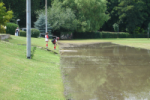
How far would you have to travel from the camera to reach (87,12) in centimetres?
5438

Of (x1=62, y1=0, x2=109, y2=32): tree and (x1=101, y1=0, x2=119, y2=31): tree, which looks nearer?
(x1=62, y1=0, x2=109, y2=32): tree

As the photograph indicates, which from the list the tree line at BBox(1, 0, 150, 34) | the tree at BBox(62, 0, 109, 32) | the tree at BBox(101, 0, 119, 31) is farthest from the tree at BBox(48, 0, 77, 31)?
the tree at BBox(101, 0, 119, 31)

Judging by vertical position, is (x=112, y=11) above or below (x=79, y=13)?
above

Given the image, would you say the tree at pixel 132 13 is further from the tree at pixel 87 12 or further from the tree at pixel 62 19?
the tree at pixel 62 19

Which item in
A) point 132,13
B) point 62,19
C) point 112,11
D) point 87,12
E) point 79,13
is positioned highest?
point 112,11

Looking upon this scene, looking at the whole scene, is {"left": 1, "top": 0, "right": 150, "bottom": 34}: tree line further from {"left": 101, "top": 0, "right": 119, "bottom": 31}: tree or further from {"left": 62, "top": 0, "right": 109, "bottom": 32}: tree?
{"left": 101, "top": 0, "right": 119, "bottom": 31}: tree

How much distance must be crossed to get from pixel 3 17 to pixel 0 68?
45.6ft

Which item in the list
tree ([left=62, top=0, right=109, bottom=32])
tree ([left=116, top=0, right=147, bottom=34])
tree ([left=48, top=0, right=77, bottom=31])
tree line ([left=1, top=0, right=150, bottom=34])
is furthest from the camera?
tree ([left=116, top=0, right=147, bottom=34])

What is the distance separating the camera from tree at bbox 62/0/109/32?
5366cm

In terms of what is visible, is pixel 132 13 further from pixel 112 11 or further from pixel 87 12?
pixel 87 12

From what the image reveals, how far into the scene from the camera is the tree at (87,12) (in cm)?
5366

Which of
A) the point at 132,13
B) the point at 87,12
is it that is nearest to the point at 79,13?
the point at 87,12

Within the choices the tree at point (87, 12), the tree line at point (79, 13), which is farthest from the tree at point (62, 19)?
the tree at point (87, 12)

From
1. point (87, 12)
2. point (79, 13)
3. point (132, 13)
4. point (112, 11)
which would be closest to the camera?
point (87, 12)
